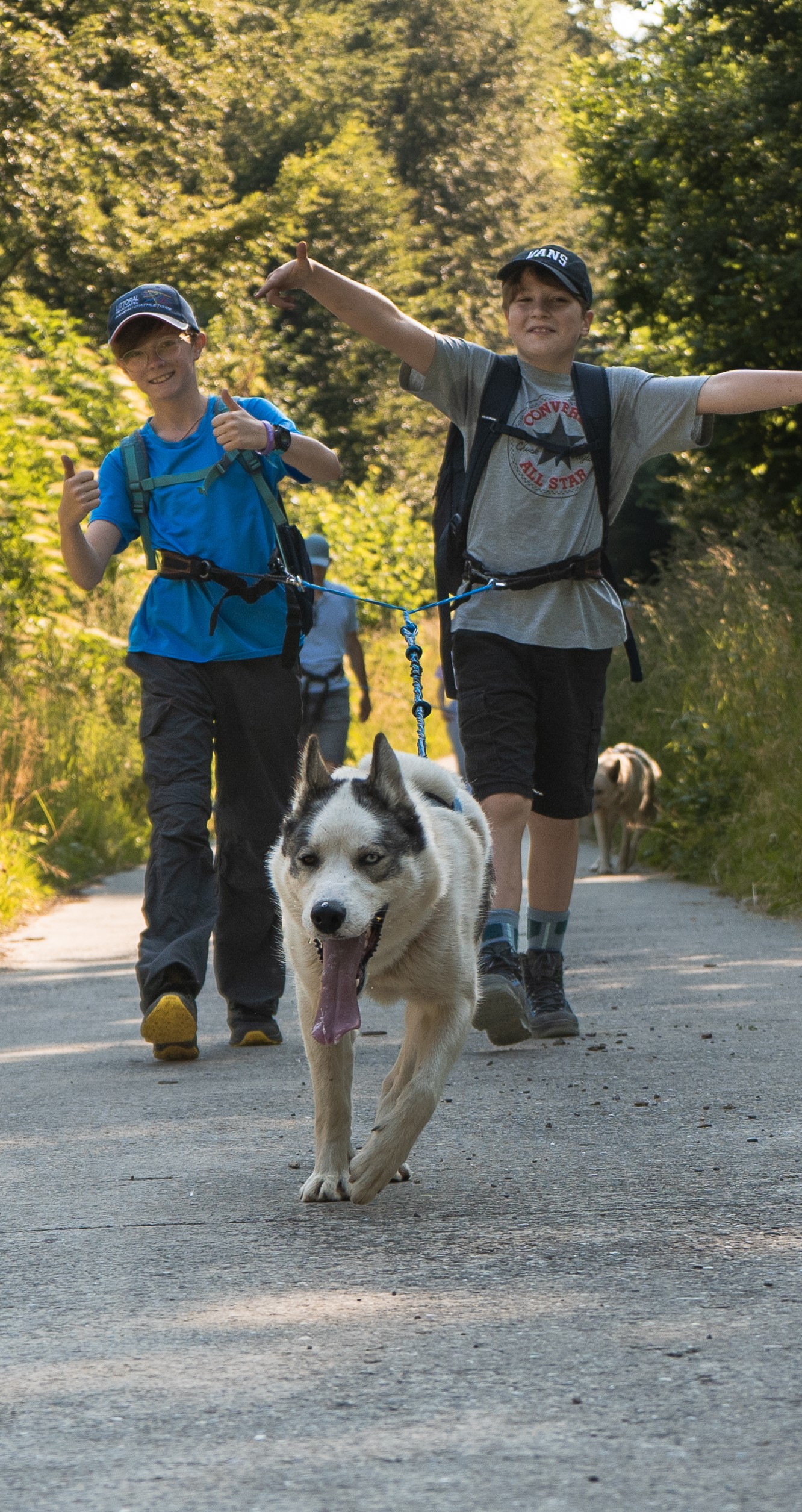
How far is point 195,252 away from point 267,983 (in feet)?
82.2

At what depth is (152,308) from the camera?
17.5ft

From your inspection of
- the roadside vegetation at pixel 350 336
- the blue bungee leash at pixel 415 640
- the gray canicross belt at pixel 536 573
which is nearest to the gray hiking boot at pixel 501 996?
the blue bungee leash at pixel 415 640

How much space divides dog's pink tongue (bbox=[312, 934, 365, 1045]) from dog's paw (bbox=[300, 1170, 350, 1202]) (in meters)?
0.28

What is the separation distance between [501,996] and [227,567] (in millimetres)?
1571

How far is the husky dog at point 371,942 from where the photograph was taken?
3.56 metres

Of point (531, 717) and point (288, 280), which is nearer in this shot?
point (288, 280)

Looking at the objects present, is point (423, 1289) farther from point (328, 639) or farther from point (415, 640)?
point (328, 639)

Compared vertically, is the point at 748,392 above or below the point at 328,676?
above

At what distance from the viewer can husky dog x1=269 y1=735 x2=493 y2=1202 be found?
3.56 m

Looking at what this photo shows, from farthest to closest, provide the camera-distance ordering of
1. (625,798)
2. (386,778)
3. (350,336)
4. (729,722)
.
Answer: (350,336) → (625,798) → (729,722) → (386,778)

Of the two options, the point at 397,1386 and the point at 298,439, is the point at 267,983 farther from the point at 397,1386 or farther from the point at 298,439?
the point at 397,1386

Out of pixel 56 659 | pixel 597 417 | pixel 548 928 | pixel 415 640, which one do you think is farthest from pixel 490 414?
pixel 56 659

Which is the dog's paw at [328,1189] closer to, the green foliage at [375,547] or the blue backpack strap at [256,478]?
the blue backpack strap at [256,478]

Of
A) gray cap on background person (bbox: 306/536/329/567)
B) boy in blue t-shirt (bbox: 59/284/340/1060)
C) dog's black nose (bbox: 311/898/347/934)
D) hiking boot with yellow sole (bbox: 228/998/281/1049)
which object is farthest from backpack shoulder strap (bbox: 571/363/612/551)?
gray cap on background person (bbox: 306/536/329/567)
